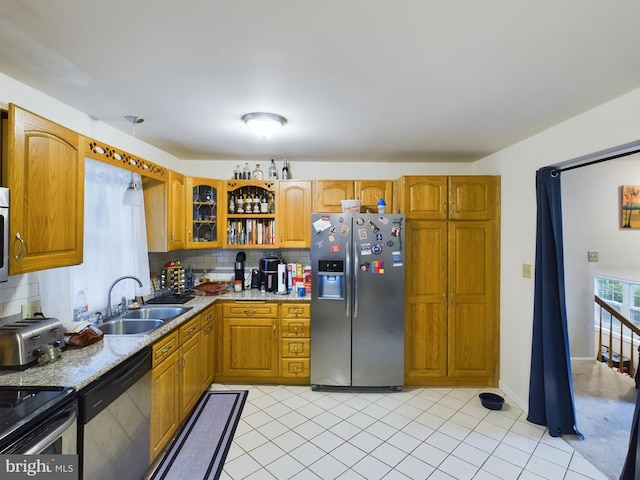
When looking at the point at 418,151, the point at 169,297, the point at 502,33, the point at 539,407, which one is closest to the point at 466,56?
the point at 502,33

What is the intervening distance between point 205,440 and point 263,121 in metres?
2.41

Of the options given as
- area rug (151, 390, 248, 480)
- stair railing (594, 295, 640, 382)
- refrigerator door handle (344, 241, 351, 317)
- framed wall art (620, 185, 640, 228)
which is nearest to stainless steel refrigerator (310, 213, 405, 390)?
refrigerator door handle (344, 241, 351, 317)

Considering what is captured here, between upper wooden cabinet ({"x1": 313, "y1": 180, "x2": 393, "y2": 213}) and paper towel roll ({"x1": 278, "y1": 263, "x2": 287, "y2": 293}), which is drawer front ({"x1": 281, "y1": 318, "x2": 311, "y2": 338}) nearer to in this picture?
paper towel roll ({"x1": 278, "y1": 263, "x2": 287, "y2": 293})

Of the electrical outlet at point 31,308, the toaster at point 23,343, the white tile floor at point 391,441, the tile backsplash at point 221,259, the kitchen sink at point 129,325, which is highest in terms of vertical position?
the tile backsplash at point 221,259

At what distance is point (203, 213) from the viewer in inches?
131

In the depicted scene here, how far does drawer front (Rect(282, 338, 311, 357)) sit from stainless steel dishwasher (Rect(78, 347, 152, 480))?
1387mm

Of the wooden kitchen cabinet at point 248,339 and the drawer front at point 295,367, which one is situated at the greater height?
the wooden kitchen cabinet at point 248,339

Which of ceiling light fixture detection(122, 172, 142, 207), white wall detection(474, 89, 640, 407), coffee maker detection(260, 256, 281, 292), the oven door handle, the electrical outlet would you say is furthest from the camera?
coffee maker detection(260, 256, 281, 292)

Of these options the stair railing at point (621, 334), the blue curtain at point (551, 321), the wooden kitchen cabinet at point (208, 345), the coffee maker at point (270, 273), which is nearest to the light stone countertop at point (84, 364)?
the wooden kitchen cabinet at point (208, 345)

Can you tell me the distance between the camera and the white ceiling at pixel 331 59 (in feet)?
3.80

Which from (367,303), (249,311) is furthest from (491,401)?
(249,311)

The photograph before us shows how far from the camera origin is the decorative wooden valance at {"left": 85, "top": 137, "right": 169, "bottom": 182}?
1.87 metres

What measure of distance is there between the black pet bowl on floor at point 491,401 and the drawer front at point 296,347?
1678 mm

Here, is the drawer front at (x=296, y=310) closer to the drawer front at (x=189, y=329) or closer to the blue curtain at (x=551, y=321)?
the drawer front at (x=189, y=329)
